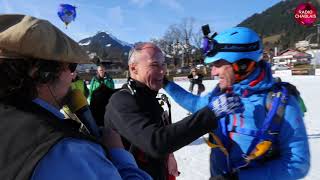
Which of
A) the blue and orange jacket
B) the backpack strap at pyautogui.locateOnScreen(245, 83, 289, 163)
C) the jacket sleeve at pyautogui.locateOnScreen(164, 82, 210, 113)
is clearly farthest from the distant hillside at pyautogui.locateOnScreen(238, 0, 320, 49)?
the backpack strap at pyautogui.locateOnScreen(245, 83, 289, 163)

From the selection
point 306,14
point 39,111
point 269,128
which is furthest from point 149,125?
point 306,14

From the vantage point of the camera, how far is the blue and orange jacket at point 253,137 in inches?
82.1

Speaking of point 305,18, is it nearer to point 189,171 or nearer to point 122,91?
point 189,171

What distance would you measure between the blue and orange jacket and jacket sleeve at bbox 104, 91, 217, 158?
321mm

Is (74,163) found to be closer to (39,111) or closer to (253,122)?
(39,111)

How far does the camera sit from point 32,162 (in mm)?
1118

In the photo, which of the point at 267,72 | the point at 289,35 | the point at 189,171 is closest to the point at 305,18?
the point at 189,171

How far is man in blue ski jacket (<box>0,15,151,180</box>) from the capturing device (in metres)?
1.13

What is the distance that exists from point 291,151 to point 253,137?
0.23 m

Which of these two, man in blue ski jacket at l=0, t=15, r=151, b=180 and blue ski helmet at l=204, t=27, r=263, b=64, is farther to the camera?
blue ski helmet at l=204, t=27, r=263, b=64

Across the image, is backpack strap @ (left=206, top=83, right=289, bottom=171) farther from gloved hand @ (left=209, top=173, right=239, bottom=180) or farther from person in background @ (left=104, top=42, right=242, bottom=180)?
person in background @ (left=104, top=42, right=242, bottom=180)

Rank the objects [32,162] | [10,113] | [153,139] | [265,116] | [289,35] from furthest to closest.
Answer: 1. [289,35]
2. [265,116]
3. [153,139]
4. [10,113]
5. [32,162]

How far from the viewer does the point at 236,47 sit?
232cm

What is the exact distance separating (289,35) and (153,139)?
519 feet
